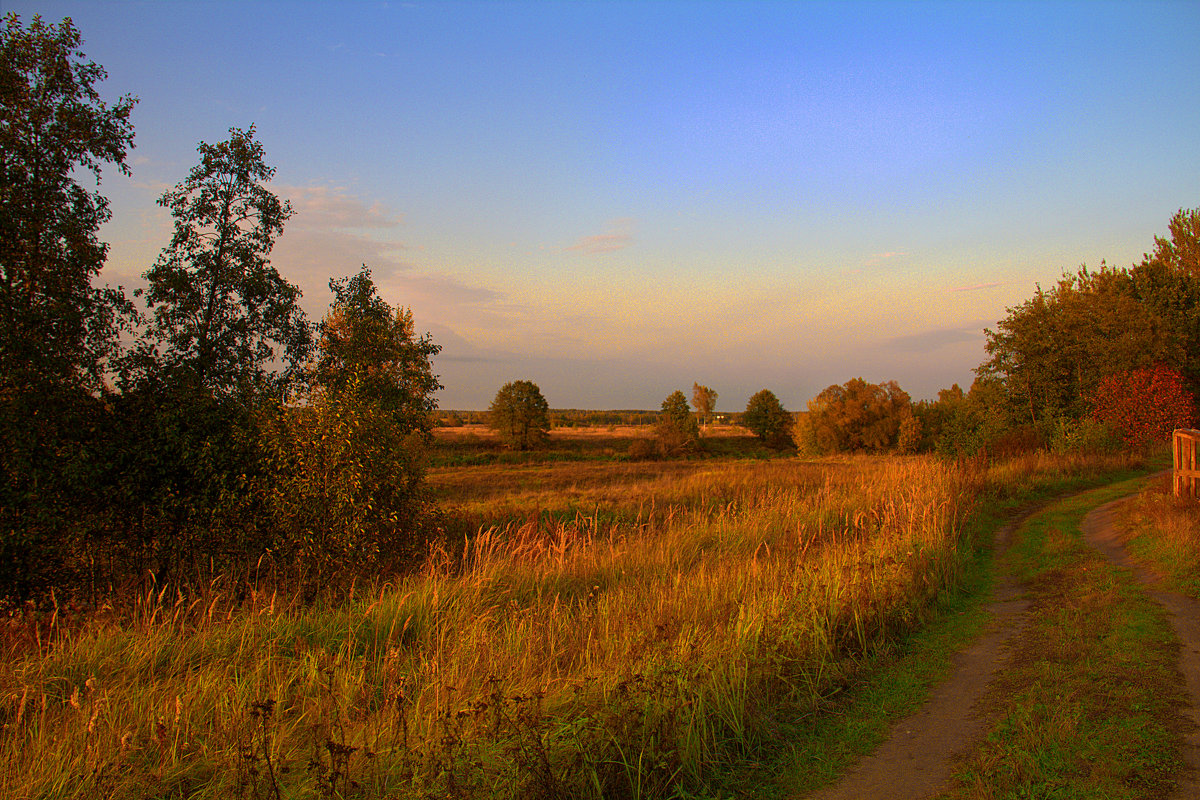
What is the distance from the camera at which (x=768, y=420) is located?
8519 centimetres

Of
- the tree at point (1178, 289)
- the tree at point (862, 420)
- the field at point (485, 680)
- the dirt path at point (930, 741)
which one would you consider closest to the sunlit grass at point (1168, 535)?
the field at point (485, 680)

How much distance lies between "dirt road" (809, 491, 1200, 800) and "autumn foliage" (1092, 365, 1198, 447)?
19351 mm

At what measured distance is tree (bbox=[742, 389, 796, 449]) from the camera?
8450 cm

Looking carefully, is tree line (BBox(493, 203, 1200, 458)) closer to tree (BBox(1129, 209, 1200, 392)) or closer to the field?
tree (BBox(1129, 209, 1200, 392))

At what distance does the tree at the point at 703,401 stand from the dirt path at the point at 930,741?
73179mm

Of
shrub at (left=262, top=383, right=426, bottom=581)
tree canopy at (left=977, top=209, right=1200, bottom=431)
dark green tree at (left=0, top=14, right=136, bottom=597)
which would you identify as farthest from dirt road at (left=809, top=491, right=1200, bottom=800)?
tree canopy at (left=977, top=209, right=1200, bottom=431)

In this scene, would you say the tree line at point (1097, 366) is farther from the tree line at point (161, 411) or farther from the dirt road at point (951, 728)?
the tree line at point (161, 411)

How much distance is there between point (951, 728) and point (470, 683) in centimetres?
297

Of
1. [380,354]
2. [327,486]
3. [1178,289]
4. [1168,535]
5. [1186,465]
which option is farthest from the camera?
[1178,289]

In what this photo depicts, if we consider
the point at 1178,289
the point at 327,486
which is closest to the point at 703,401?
the point at 1178,289

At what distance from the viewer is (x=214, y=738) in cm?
330

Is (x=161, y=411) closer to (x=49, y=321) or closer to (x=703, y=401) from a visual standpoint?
(x=49, y=321)

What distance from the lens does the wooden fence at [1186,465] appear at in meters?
10.2

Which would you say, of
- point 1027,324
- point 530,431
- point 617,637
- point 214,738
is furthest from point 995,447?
point 530,431
